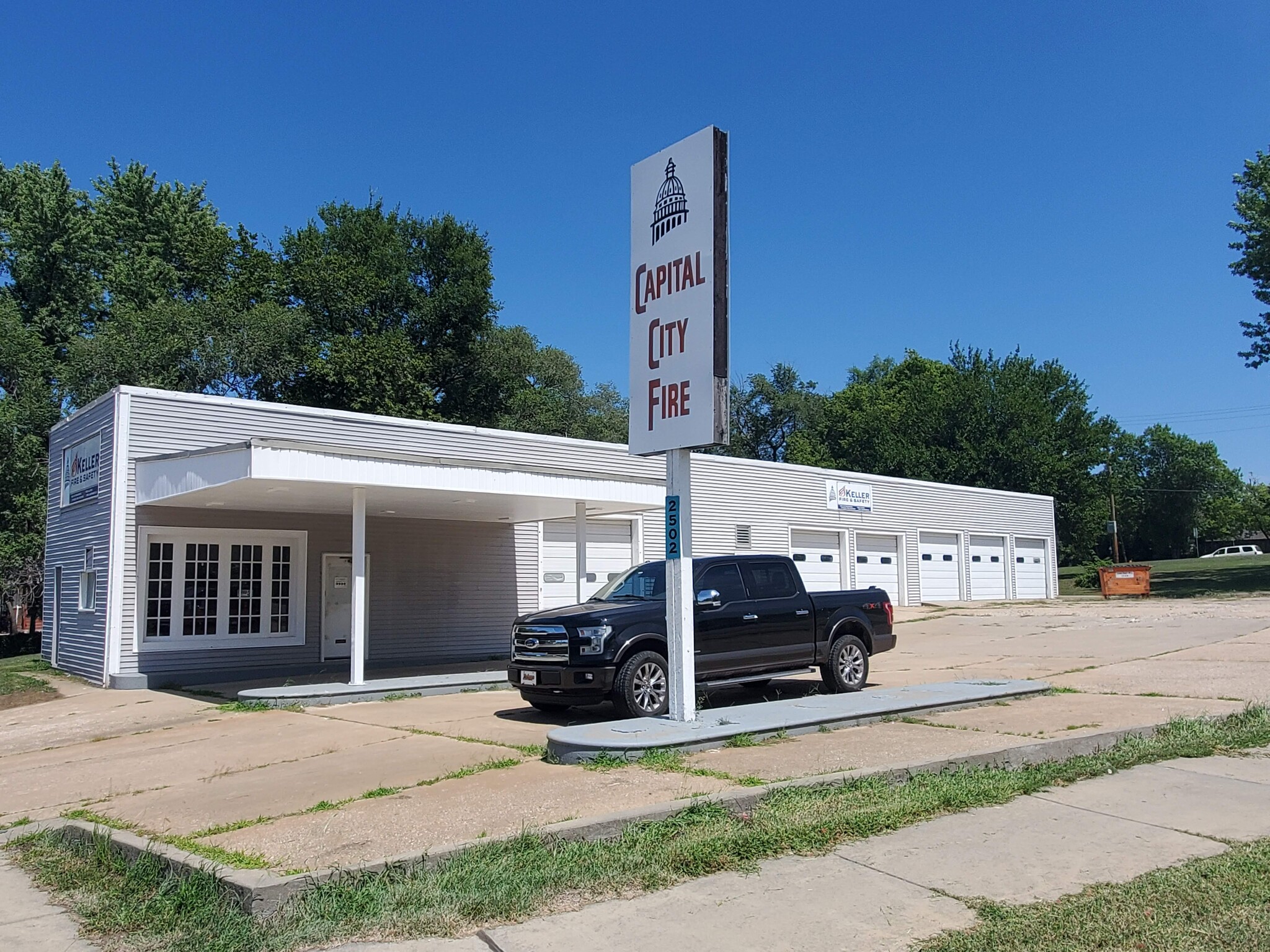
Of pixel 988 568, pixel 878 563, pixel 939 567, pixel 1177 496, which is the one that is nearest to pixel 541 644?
pixel 878 563

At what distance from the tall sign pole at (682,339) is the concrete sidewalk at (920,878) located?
3.75m

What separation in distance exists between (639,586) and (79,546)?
12916 mm

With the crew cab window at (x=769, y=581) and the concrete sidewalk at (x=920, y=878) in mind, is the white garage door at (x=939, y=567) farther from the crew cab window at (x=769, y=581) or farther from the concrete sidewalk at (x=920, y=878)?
the concrete sidewalk at (x=920, y=878)

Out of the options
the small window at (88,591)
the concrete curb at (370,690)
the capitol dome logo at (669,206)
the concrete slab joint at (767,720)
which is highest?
the capitol dome logo at (669,206)

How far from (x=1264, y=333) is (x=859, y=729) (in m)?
36.9

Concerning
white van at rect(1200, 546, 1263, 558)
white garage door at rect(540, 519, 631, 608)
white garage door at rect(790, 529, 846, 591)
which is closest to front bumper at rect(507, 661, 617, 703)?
white garage door at rect(540, 519, 631, 608)

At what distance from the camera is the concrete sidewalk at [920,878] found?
4.76 meters

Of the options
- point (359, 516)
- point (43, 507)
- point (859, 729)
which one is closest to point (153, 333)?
point (43, 507)

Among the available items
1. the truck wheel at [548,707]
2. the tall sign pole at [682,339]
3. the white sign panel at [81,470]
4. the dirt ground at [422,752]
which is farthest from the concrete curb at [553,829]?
the white sign panel at [81,470]

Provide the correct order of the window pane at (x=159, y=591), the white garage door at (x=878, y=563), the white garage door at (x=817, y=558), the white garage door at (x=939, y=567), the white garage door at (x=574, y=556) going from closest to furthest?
the window pane at (x=159, y=591)
the white garage door at (x=574, y=556)
the white garage door at (x=817, y=558)
the white garage door at (x=878, y=563)
the white garage door at (x=939, y=567)

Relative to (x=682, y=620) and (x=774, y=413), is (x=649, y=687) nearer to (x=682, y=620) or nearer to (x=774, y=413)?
(x=682, y=620)

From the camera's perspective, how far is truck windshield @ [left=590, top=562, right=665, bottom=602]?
12.2 m

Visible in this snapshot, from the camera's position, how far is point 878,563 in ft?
105

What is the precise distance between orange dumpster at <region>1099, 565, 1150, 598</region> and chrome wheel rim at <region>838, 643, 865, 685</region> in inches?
1018
